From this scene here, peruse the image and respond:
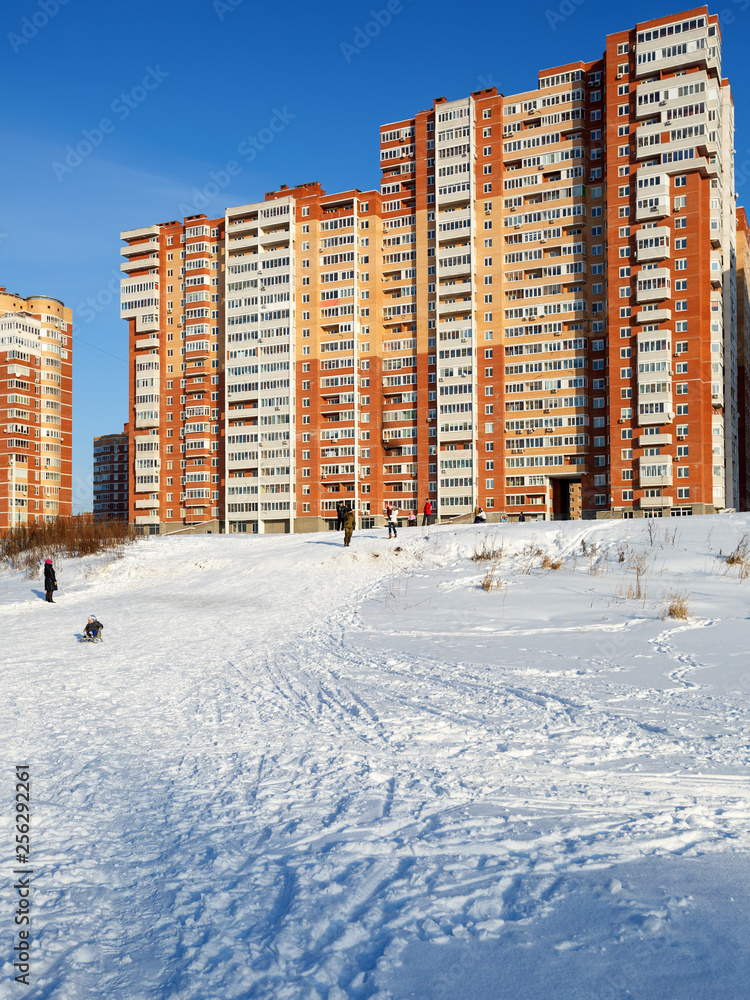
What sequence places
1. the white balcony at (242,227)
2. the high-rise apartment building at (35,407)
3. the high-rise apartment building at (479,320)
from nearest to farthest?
1. the high-rise apartment building at (479,320)
2. the white balcony at (242,227)
3. the high-rise apartment building at (35,407)

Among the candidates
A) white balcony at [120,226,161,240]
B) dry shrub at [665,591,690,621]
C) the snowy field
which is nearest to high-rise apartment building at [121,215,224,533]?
white balcony at [120,226,161,240]

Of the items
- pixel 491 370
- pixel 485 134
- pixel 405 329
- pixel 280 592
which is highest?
pixel 485 134

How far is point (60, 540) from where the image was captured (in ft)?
125

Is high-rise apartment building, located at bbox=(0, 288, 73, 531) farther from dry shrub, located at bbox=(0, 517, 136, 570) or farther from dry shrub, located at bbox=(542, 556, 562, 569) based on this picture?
dry shrub, located at bbox=(542, 556, 562, 569)

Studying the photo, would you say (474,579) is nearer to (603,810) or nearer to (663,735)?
(663,735)

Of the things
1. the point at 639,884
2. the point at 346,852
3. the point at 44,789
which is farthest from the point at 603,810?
the point at 44,789

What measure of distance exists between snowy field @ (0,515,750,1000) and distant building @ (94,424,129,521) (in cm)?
17323

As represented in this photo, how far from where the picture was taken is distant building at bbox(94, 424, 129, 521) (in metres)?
176

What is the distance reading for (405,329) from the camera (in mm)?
87188

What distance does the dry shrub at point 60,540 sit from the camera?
3550 cm

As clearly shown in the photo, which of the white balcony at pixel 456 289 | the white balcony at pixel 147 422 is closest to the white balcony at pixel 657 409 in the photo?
the white balcony at pixel 456 289

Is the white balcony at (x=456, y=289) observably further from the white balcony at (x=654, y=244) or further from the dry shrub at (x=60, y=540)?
the dry shrub at (x=60, y=540)

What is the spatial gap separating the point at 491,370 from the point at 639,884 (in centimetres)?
8046

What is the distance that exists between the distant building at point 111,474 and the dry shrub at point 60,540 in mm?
140732
